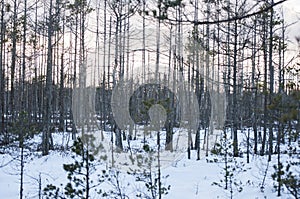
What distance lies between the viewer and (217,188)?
9.44 metres

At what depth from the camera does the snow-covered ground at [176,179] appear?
8797 mm

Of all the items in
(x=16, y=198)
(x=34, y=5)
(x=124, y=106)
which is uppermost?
(x=34, y=5)

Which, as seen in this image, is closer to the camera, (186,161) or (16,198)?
(16,198)

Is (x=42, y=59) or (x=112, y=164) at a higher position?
(x=42, y=59)

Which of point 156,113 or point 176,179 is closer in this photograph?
point 156,113

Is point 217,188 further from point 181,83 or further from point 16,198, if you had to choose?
point 181,83

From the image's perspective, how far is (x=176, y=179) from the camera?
10680mm

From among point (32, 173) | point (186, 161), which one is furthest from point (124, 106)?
point (32, 173)

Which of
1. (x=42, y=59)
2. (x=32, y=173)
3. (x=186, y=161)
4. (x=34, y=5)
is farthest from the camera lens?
(x=42, y=59)

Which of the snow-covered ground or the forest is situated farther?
the snow-covered ground

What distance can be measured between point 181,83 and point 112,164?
6956 mm

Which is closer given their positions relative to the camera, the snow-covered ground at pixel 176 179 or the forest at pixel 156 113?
the forest at pixel 156 113

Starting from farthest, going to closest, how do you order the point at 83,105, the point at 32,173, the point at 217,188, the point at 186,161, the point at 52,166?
1. the point at 83,105
2. the point at 186,161
3. the point at 52,166
4. the point at 32,173
5. the point at 217,188

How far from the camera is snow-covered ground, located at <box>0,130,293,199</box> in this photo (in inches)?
346
